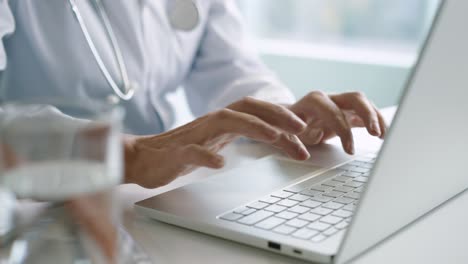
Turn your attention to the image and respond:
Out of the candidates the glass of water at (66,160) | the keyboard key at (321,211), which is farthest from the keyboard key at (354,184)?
the glass of water at (66,160)

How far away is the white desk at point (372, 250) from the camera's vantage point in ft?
1.92

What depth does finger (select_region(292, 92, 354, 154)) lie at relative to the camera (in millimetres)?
888

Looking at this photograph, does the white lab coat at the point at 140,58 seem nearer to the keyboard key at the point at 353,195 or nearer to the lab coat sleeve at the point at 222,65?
the lab coat sleeve at the point at 222,65

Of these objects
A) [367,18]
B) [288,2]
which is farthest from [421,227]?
[288,2]

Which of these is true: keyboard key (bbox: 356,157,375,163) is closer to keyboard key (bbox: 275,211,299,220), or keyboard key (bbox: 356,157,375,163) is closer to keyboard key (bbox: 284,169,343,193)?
keyboard key (bbox: 284,169,343,193)

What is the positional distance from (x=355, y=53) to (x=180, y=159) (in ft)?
6.75

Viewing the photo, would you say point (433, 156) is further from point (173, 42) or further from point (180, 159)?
point (173, 42)

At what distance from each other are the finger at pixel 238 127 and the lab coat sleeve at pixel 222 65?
1.72 ft

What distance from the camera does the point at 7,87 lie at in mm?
1185

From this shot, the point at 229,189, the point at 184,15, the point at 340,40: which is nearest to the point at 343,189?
the point at 229,189

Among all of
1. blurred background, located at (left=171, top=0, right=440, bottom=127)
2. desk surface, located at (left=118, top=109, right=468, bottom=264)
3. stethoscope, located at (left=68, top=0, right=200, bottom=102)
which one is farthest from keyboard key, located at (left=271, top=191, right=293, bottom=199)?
blurred background, located at (left=171, top=0, right=440, bottom=127)

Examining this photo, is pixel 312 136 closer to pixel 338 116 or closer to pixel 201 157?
pixel 338 116

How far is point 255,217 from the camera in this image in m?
0.64

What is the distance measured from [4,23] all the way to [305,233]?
2.33 ft
